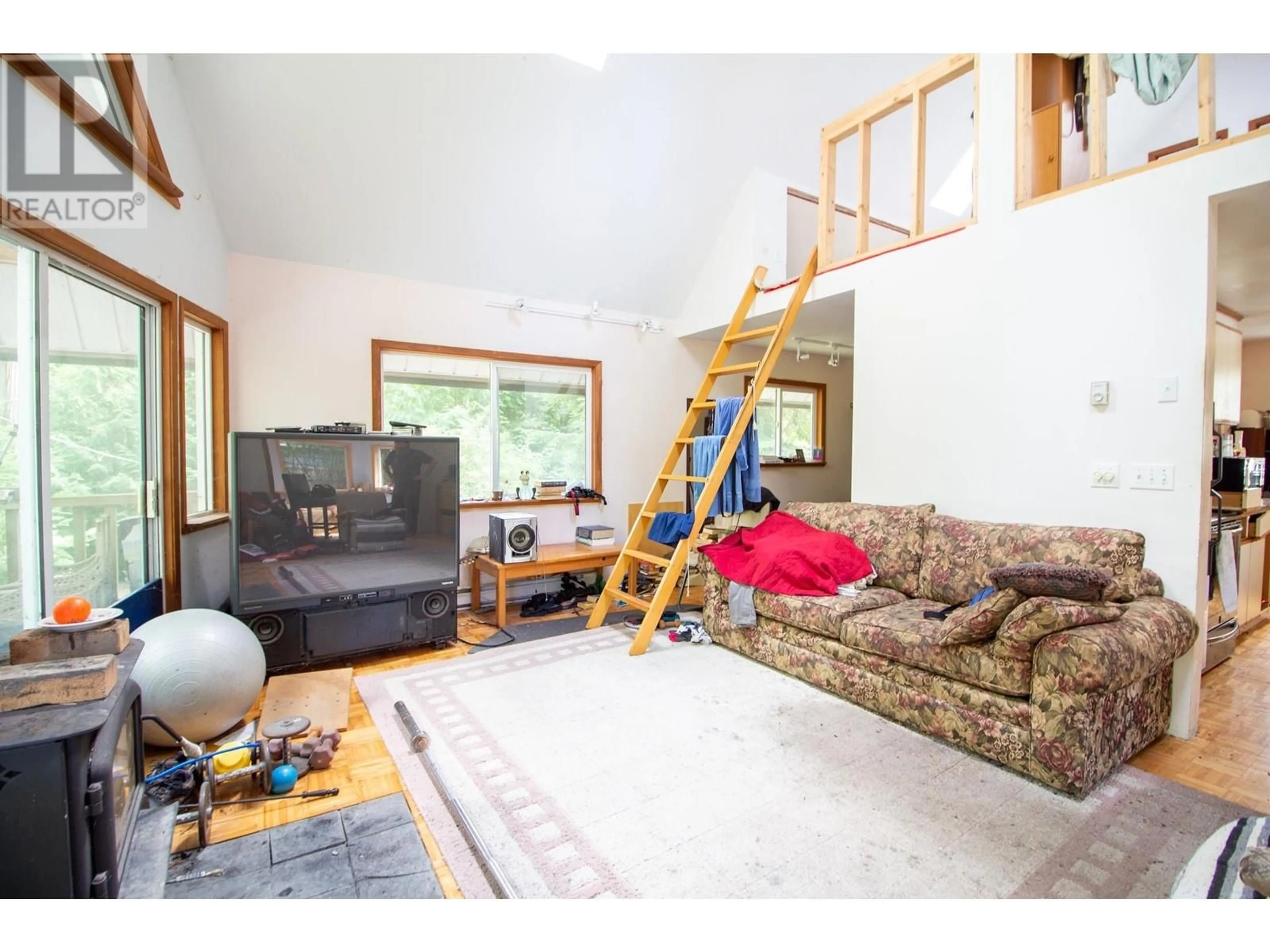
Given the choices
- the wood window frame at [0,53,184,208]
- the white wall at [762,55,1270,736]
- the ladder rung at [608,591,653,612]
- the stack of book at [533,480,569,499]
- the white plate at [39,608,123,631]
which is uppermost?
the wood window frame at [0,53,184,208]

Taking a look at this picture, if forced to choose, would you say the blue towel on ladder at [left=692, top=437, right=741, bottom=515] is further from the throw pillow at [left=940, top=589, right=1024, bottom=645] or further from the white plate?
the white plate

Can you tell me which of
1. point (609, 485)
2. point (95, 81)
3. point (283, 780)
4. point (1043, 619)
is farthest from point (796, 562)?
point (95, 81)

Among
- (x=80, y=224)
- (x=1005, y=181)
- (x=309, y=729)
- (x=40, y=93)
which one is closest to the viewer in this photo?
(x=40, y=93)

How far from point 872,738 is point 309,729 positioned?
87.6 inches

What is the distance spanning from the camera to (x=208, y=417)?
3.32 m

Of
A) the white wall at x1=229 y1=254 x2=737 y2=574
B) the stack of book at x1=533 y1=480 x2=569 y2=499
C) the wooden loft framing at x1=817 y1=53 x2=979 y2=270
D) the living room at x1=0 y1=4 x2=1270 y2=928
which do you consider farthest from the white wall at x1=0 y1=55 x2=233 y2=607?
the wooden loft framing at x1=817 y1=53 x2=979 y2=270

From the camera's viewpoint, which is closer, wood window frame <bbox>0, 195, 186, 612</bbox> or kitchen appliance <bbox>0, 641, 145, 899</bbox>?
kitchen appliance <bbox>0, 641, 145, 899</bbox>

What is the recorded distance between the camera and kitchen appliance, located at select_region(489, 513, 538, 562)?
3.83m

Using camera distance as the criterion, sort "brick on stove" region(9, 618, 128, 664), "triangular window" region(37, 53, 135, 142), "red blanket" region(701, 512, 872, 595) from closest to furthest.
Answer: "brick on stove" region(9, 618, 128, 664)
"triangular window" region(37, 53, 135, 142)
"red blanket" region(701, 512, 872, 595)

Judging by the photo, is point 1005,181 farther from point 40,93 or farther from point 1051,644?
point 40,93

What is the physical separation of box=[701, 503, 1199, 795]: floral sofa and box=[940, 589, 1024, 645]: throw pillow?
0.10ft

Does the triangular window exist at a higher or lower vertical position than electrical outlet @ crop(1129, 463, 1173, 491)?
higher
